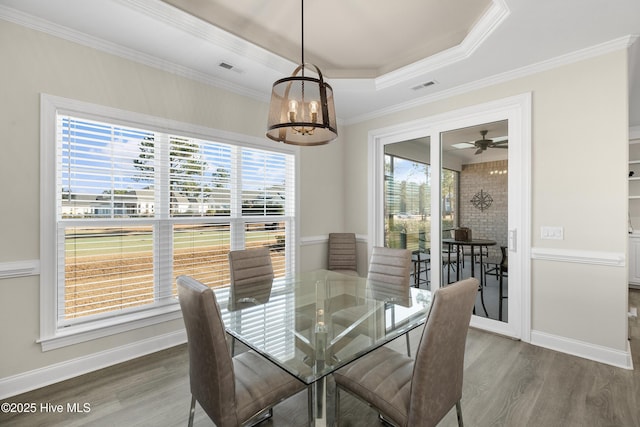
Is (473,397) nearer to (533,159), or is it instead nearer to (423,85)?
(533,159)

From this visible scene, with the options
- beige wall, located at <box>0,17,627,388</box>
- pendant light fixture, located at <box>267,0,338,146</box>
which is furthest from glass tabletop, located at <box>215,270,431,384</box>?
beige wall, located at <box>0,17,627,388</box>

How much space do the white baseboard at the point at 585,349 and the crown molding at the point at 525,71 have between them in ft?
8.35

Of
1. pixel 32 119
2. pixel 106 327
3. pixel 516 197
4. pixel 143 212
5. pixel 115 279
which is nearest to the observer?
pixel 32 119

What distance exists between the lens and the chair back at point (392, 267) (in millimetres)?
2594


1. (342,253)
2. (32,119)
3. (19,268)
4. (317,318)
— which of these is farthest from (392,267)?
(32,119)

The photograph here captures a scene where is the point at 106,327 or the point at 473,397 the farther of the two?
the point at 106,327

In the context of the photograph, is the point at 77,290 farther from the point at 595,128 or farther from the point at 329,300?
the point at 595,128

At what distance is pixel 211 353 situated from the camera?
1.27 metres

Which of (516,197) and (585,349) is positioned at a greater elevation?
(516,197)

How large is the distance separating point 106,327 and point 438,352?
8.68 ft

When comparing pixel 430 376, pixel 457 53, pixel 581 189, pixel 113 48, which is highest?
pixel 457 53

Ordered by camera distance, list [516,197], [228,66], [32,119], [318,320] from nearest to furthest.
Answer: [318,320], [32,119], [228,66], [516,197]

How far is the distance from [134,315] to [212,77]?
8.11 feet

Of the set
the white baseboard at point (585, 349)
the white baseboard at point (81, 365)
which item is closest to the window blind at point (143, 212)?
the white baseboard at point (81, 365)
